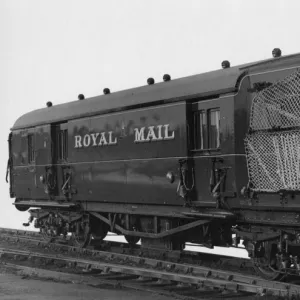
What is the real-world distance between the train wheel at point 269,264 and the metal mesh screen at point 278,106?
225 cm

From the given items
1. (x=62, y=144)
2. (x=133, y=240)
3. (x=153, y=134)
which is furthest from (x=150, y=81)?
(x=133, y=240)

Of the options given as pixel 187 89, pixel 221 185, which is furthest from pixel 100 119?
pixel 221 185

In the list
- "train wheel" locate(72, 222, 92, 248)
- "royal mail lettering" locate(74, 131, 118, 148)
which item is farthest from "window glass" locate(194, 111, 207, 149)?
"train wheel" locate(72, 222, 92, 248)

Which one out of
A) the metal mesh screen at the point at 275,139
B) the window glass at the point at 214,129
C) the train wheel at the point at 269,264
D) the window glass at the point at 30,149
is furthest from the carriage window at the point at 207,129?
the window glass at the point at 30,149

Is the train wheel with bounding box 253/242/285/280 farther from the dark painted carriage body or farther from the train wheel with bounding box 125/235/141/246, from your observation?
the train wheel with bounding box 125/235/141/246

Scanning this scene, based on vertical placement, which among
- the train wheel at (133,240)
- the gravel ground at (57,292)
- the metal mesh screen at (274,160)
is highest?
the metal mesh screen at (274,160)

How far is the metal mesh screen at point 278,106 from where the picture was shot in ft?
37.7

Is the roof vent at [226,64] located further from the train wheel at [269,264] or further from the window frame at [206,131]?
the train wheel at [269,264]

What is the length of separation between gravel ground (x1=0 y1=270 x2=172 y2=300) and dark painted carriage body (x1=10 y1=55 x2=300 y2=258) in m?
2.56

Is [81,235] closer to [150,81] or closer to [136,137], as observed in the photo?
[136,137]

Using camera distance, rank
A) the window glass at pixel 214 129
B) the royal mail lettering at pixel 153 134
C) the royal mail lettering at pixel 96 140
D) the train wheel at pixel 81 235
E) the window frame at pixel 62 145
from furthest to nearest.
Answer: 1. the window frame at pixel 62 145
2. the train wheel at pixel 81 235
3. the royal mail lettering at pixel 96 140
4. the royal mail lettering at pixel 153 134
5. the window glass at pixel 214 129

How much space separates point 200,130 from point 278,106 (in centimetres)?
241

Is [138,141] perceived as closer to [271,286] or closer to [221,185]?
[221,185]

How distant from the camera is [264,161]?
474 inches
